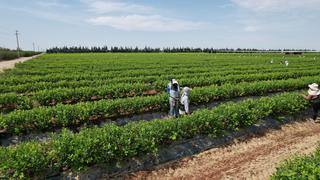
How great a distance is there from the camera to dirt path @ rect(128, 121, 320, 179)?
7.47 meters

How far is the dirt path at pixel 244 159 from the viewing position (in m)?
7.47

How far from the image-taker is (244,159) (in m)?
8.38

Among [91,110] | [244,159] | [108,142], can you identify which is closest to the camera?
[108,142]

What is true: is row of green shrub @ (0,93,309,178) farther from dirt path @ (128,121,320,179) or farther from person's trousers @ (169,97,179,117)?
person's trousers @ (169,97,179,117)

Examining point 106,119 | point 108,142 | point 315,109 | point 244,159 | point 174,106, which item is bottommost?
point 244,159

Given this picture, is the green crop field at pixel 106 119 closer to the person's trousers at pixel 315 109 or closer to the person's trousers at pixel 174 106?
the person's trousers at pixel 315 109

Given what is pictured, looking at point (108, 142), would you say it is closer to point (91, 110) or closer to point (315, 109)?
point (91, 110)

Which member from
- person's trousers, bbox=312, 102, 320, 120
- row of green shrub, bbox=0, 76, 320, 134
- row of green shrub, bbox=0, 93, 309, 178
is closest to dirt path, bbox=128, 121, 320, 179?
row of green shrub, bbox=0, 93, 309, 178

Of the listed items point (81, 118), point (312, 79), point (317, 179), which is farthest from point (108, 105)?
point (312, 79)

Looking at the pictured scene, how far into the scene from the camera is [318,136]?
34.1ft

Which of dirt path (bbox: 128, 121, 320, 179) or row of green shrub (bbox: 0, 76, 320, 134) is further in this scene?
row of green shrub (bbox: 0, 76, 320, 134)

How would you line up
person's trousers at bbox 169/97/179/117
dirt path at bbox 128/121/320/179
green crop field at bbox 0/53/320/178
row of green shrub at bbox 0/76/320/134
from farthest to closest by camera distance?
1. person's trousers at bbox 169/97/179/117
2. row of green shrub at bbox 0/76/320/134
3. dirt path at bbox 128/121/320/179
4. green crop field at bbox 0/53/320/178

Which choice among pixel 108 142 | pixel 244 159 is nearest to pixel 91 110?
pixel 108 142

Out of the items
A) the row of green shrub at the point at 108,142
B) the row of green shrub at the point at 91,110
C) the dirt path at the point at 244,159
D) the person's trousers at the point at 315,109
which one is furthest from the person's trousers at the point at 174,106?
the person's trousers at the point at 315,109
